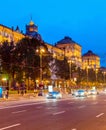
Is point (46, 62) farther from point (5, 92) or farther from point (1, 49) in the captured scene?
point (5, 92)

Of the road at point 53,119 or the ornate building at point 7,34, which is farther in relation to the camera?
the ornate building at point 7,34

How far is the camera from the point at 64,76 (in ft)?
371

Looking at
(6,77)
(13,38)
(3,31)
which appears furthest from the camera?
(13,38)

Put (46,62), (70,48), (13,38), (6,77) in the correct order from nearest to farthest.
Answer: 1. (6,77)
2. (46,62)
3. (13,38)
4. (70,48)

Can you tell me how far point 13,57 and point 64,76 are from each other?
3830 centimetres

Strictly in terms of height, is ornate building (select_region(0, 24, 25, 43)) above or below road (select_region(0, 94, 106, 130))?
above

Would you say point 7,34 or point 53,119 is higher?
point 7,34

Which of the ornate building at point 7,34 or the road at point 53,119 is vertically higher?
the ornate building at point 7,34

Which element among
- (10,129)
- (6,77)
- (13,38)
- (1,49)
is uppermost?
(13,38)

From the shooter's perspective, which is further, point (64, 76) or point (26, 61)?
point (64, 76)

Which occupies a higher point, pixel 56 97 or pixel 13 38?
pixel 13 38

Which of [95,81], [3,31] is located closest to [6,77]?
[3,31]

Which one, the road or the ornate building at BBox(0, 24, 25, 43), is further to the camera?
the ornate building at BBox(0, 24, 25, 43)

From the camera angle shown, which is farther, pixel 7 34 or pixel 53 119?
pixel 7 34
